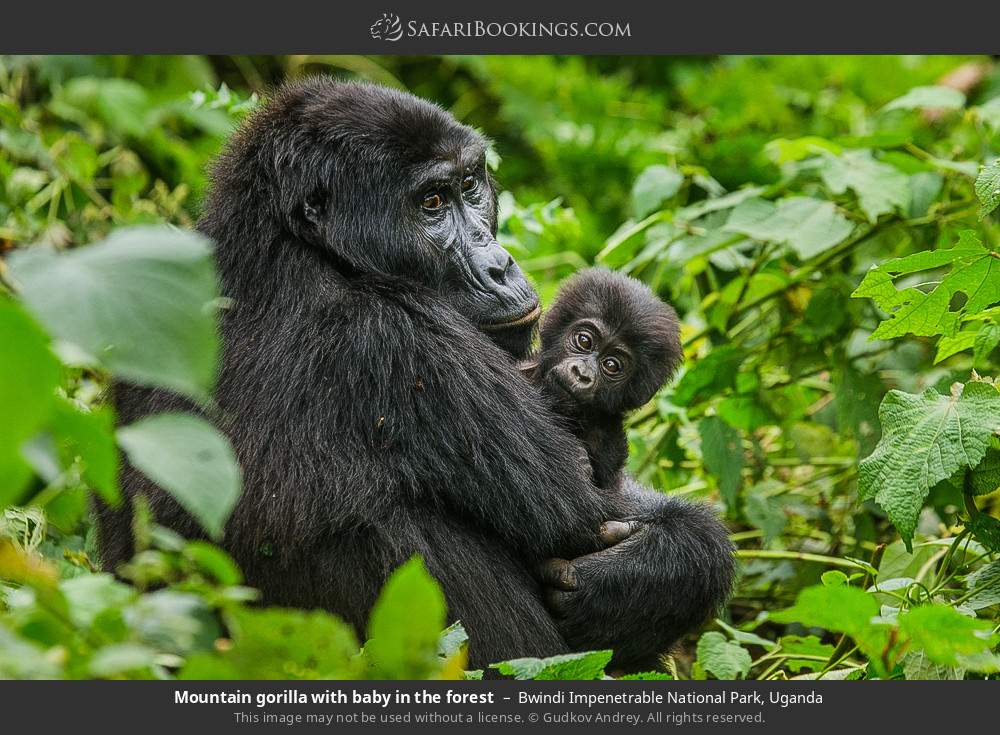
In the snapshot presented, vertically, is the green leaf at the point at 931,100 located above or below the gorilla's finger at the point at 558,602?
above

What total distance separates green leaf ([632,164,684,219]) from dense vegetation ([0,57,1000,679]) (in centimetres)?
1

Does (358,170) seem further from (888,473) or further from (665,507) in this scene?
(888,473)

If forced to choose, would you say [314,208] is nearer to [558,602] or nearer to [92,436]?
[558,602]

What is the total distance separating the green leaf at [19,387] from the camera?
139 centimetres

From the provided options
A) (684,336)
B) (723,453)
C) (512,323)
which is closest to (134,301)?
(512,323)

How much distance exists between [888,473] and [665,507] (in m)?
0.67

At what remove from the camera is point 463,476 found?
2.91 m

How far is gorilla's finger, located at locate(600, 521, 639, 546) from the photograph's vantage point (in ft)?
10.3

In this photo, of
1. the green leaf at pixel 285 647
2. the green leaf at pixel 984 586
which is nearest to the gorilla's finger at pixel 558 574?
the green leaf at pixel 984 586

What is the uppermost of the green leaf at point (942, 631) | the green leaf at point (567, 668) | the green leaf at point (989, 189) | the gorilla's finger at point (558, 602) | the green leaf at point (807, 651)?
the green leaf at point (989, 189)

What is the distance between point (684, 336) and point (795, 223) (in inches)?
34.0

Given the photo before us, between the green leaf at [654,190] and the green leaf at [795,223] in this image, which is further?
the green leaf at [654,190]

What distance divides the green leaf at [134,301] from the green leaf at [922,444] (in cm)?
181
